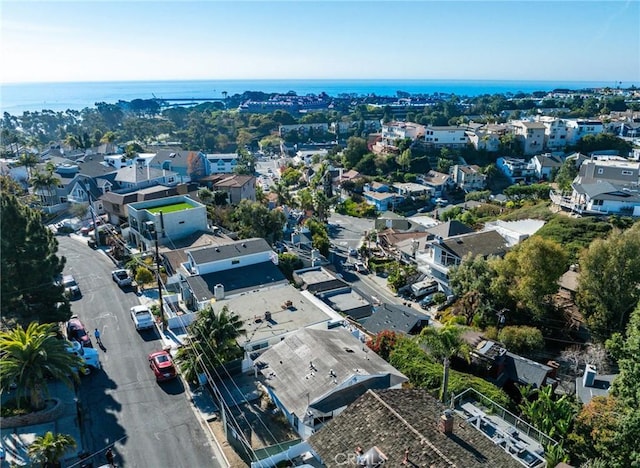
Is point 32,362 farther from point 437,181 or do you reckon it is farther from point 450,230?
point 437,181

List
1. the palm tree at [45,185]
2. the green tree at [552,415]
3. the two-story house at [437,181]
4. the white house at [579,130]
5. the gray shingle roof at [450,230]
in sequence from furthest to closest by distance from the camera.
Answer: the white house at [579,130], the two-story house at [437,181], the palm tree at [45,185], the gray shingle roof at [450,230], the green tree at [552,415]

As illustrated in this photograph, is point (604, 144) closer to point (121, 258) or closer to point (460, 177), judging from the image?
point (460, 177)

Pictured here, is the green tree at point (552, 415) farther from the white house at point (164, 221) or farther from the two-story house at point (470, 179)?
the two-story house at point (470, 179)

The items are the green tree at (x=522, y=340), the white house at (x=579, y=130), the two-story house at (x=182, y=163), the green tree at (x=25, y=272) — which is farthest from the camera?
the white house at (x=579, y=130)

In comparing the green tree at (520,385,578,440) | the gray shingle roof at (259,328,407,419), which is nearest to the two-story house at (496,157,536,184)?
the green tree at (520,385,578,440)

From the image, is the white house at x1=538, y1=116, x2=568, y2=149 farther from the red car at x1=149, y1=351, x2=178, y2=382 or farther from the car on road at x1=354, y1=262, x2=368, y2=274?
the red car at x1=149, y1=351, x2=178, y2=382

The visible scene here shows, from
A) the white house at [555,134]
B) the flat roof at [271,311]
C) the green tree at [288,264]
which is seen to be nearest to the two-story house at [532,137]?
the white house at [555,134]

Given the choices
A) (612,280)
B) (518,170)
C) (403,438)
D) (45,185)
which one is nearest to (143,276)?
(403,438)
